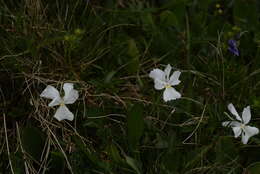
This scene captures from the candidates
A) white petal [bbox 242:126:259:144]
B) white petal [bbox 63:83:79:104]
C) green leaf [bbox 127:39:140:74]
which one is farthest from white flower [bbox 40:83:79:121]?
white petal [bbox 242:126:259:144]

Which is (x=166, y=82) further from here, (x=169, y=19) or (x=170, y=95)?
(x=169, y=19)

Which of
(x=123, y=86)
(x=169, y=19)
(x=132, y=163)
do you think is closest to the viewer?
(x=132, y=163)

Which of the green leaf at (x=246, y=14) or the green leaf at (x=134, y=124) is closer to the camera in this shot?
the green leaf at (x=134, y=124)

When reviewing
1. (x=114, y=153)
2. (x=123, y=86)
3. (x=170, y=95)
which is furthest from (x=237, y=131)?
(x=123, y=86)

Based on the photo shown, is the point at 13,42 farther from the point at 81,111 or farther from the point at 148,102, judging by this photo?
the point at 148,102

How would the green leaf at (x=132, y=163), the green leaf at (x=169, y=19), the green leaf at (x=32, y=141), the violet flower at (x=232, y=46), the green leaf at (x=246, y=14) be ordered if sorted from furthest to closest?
the green leaf at (x=246, y=14), the green leaf at (x=169, y=19), the violet flower at (x=232, y=46), the green leaf at (x=32, y=141), the green leaf at (x=132, y=163)

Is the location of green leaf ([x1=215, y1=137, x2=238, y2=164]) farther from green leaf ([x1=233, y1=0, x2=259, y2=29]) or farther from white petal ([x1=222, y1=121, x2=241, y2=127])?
green leaf ([x1=233, y1=0, x2=259, y2=29])

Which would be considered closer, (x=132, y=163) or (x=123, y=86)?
(x=132, y=163)

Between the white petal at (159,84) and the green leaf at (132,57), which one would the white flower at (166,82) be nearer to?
the white petal at (159,84)

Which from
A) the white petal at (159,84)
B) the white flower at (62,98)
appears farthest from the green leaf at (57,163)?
the white petal at (159,84)
